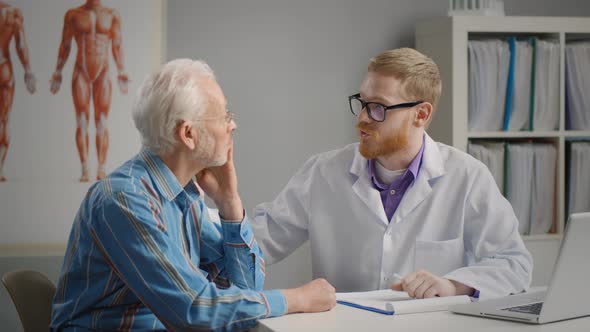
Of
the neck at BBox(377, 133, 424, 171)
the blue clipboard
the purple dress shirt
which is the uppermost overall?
the neck at BBox(377, 133, 424, 171)

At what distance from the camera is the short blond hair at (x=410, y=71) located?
247 cm

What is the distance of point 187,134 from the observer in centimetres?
185

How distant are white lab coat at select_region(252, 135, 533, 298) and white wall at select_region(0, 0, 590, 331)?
3.03ft

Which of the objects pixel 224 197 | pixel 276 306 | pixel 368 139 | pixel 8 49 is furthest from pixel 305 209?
pixel 8 49

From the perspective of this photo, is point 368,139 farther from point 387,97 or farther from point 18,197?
point 18,197

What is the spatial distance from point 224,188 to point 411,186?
0.67 m

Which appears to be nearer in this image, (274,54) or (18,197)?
(18,197)

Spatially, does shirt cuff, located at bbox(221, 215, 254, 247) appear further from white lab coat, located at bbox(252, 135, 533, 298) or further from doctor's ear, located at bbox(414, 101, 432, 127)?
doctor's ear, located at bbox(414, 101, 432, 127)

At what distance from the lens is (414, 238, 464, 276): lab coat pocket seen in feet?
7.84

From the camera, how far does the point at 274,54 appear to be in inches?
139

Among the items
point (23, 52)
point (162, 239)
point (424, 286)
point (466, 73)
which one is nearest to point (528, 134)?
point (466, 73)

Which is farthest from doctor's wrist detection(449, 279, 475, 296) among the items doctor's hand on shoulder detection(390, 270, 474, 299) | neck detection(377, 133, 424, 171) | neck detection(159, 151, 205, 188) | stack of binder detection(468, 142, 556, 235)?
stack of binder detection(468, 142, 556, 235)

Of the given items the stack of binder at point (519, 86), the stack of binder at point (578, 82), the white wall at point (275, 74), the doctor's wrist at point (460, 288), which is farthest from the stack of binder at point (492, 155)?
the doctor's wrist at point (460, 288)

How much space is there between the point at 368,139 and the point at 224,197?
0.59 metres
